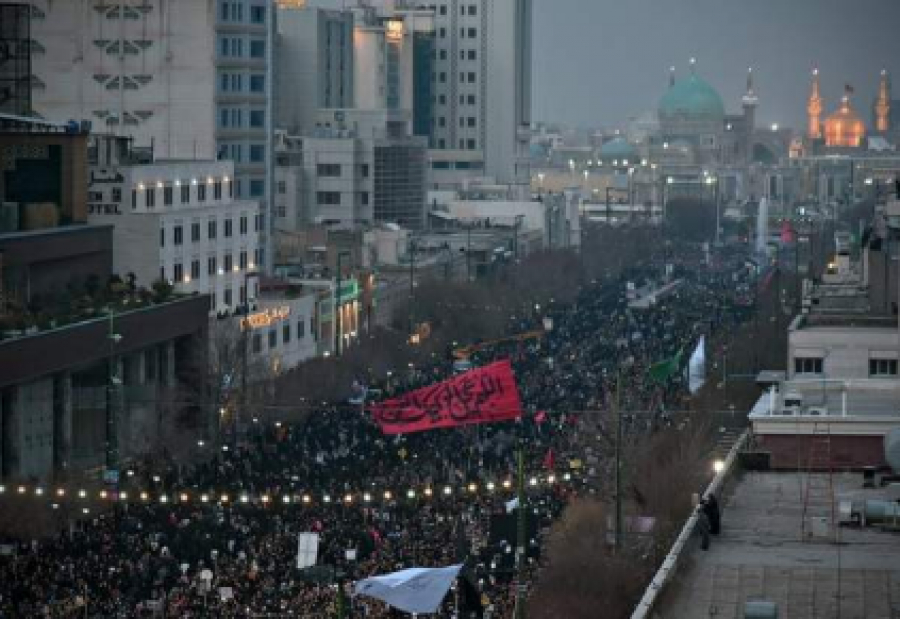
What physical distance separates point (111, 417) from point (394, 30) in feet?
324

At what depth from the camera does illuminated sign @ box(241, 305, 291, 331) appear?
216ft

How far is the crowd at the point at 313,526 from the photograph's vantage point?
116 ft

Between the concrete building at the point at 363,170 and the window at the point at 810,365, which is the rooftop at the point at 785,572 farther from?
the concrete building at the point at 363,170

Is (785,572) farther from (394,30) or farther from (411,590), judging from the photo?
(394,30)

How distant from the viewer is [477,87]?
163625mm

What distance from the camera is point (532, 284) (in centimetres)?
10119

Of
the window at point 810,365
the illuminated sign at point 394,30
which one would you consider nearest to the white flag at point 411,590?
the window at point 810,365

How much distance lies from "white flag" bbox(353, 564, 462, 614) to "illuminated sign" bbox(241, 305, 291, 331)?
3758 centimetres

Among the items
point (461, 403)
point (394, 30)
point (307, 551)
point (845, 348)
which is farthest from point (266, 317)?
point (394, 30)

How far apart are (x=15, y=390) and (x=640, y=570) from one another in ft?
64.3

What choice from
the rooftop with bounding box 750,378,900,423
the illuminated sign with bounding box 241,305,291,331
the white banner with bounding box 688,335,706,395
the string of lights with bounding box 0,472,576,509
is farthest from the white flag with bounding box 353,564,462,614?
the illuminated sign with bounding box 241,305,291,331

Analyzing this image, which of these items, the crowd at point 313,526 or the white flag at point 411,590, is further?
the crowd at point 313,526

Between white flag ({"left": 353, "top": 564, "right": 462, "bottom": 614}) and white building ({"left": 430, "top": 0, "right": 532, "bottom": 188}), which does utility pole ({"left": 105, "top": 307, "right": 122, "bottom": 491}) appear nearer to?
white flag ({"left": 353, "top": 564, "right": 462, "bottom": 614})

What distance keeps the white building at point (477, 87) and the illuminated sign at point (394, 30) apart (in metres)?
14.0
